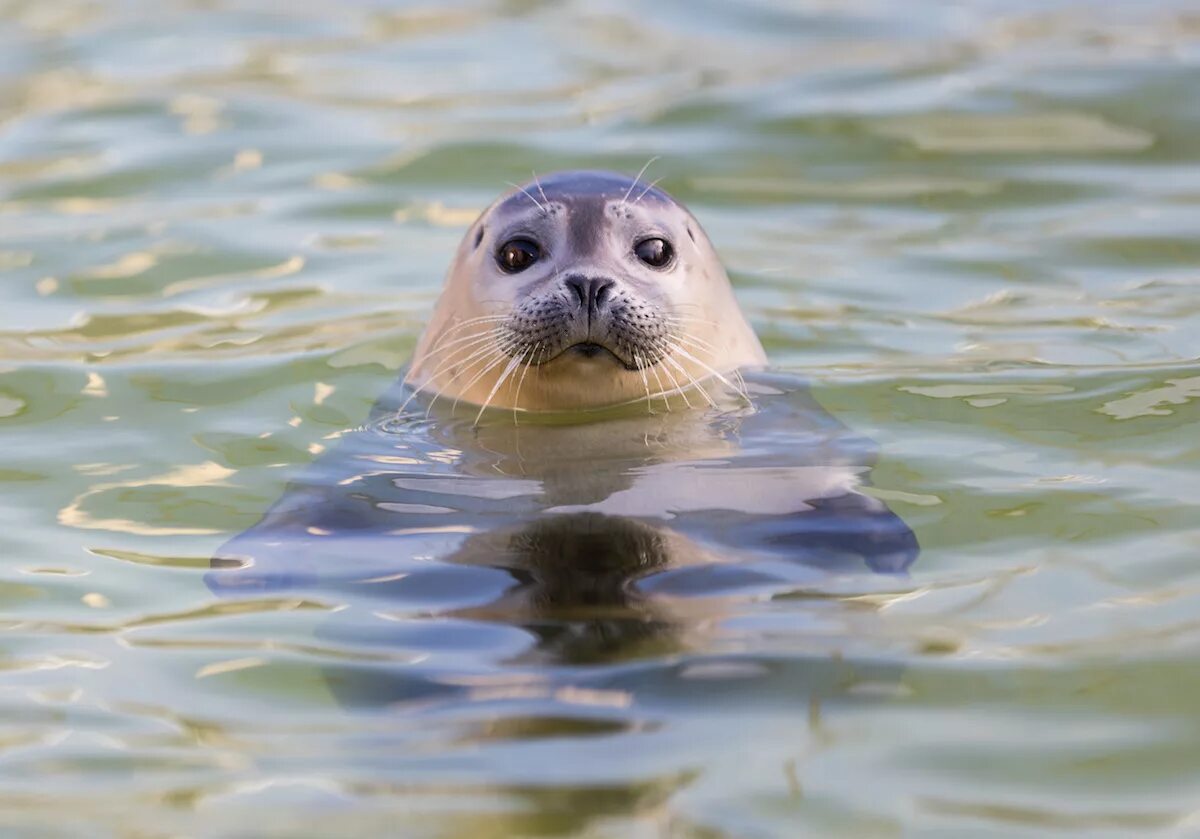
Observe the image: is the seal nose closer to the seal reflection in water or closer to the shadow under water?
the seal reflection in water

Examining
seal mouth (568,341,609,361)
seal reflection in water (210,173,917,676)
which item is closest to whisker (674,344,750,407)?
seal reflection in water (210,173,917,676)

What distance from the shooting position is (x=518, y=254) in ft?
16.7

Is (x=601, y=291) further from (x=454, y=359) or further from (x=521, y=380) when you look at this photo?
(x=454, y=359)

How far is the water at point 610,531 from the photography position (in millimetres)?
3268

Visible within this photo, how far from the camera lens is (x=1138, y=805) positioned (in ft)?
10.1

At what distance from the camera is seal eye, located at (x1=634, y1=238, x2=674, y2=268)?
507 cm

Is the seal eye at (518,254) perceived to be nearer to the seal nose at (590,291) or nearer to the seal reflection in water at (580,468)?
the seal reflection in water at (580,468)

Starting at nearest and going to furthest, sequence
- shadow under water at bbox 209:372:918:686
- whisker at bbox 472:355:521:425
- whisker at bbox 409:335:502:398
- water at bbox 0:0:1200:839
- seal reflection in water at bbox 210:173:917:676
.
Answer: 1. water at bbox 0:0:1200:839
2. shadow under water at bbox 209:372:918:686
3. seal reflection in water at bbox 210:173:917:676
4. whisker at bbox 472:355:521:425
5. whisker at bbox 409:335:502:398

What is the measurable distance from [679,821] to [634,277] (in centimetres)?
217

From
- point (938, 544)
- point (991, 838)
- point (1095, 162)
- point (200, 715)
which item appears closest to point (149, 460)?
point (200, 715)

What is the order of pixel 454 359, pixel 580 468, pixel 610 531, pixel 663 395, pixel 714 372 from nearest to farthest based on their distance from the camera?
1. pixel 610 531
2. pixel 580 468
3. pixel 714 372
4. pixel 663 395
5. pixel 454 359

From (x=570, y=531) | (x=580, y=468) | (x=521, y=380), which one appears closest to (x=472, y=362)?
(x=521, y=380)

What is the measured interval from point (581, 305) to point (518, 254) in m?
0.49

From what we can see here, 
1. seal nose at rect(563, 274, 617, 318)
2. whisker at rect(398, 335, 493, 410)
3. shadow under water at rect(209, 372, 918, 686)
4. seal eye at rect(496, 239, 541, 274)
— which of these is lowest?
shadow under water at rect(209, 372, 918, 686)
